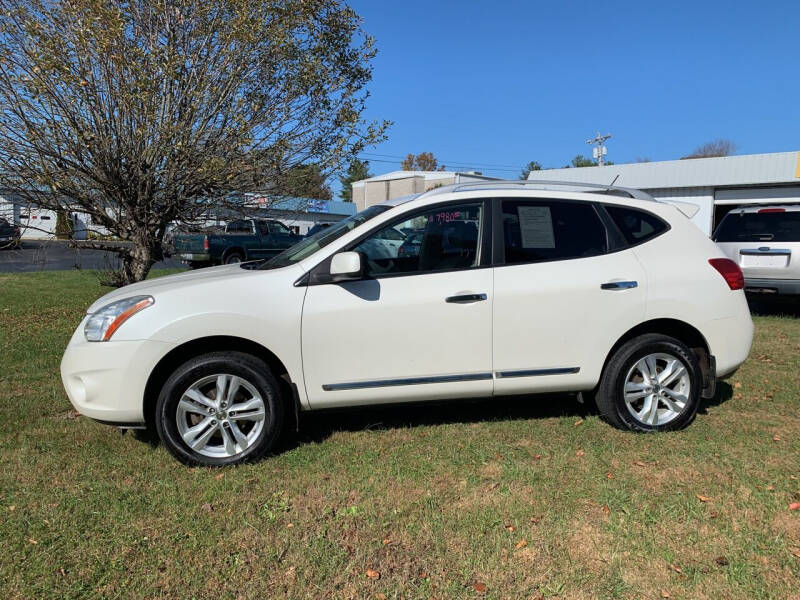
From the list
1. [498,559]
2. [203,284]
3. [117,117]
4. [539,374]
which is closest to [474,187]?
[539,374]

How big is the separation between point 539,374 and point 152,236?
5791mm

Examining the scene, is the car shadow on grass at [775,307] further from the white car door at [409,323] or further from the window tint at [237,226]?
the window tint at [237,226]

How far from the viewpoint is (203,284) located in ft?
12.7

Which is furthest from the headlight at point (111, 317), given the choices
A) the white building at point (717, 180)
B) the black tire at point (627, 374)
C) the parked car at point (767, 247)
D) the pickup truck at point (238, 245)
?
the white building at point (717, 180)

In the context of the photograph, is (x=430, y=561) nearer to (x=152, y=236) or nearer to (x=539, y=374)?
(x=539, y=374)

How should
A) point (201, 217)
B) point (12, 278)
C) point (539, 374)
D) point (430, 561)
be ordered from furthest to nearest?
point (12, 278), point (201, 217), point (539, 374), point (430, 561)

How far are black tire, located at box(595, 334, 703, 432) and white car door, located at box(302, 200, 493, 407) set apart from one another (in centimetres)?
90

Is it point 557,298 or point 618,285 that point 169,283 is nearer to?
point 557,298

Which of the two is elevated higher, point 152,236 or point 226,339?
point 152,236

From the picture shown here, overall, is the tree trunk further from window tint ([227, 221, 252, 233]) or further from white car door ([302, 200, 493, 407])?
white car door ([302, 200, 493, 407])

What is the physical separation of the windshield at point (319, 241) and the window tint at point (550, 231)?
92cm

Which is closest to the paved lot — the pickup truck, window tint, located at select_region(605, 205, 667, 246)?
the pickup truck

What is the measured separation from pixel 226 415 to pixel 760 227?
28.6ft

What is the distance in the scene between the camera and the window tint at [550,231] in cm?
423
